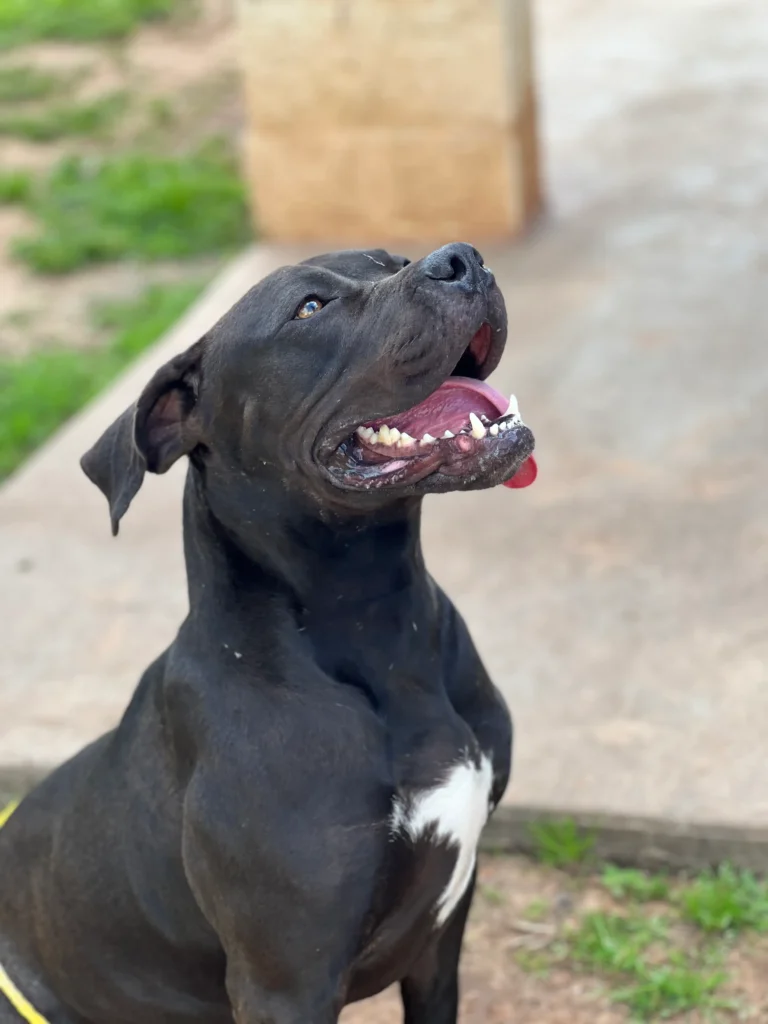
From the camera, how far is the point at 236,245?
770cm

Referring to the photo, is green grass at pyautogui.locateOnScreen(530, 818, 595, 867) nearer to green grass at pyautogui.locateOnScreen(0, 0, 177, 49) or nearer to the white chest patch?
the white chest patch

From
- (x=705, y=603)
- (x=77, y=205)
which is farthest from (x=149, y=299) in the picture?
(x=705, y=603)

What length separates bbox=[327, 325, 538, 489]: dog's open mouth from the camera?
7.10 ft

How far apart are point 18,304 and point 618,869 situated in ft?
16.2

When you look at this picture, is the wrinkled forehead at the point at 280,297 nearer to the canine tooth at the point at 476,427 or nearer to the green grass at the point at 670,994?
the canine tooth at the point at 476,427

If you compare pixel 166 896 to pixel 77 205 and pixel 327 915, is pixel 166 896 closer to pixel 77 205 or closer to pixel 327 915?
pixel 327 915

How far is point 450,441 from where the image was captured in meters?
2.17

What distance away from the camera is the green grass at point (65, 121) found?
9477 mm

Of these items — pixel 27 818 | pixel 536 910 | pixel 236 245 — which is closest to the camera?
pixel 27 818

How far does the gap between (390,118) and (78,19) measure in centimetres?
572

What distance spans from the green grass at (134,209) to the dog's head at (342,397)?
18.2 feet

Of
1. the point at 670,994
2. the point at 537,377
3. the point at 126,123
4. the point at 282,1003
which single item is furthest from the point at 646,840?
the point at 126,123

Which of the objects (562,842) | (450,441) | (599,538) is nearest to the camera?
(450,441)

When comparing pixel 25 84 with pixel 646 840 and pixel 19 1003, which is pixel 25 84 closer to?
pixel 646 840
